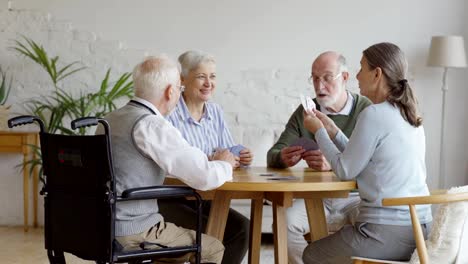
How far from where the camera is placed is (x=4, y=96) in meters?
7.41

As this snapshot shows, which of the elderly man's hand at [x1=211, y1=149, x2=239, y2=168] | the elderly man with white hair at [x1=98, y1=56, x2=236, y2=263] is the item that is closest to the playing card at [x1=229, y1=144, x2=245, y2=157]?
the elderly man's hand at [x1=211, y1=149, x2=239, y2=168]

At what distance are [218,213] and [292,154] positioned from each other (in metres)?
0.44

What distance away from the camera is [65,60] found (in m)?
7.43

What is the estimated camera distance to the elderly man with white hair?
10.6ft

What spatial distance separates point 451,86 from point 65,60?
317 cm

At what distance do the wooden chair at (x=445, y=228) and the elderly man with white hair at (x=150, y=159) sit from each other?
0.71 metres

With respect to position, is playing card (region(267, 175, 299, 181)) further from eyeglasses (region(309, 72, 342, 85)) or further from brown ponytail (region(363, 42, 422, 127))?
eyeglasses (region(309, 72, 342, 85))

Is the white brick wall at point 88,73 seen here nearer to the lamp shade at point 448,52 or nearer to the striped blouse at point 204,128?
the lamp shade at point 448,52

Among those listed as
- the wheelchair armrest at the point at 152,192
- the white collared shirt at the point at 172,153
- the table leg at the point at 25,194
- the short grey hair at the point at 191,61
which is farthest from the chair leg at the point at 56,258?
the table leg at the point at 25,194

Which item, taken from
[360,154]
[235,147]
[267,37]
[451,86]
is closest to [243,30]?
[267,37]

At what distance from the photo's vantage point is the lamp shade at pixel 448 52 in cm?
694

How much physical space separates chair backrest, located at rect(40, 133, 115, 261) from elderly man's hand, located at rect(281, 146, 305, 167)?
126 centimetres

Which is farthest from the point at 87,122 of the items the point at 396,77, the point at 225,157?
the point at 396,77

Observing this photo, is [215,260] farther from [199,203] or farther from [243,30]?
[243,30]
